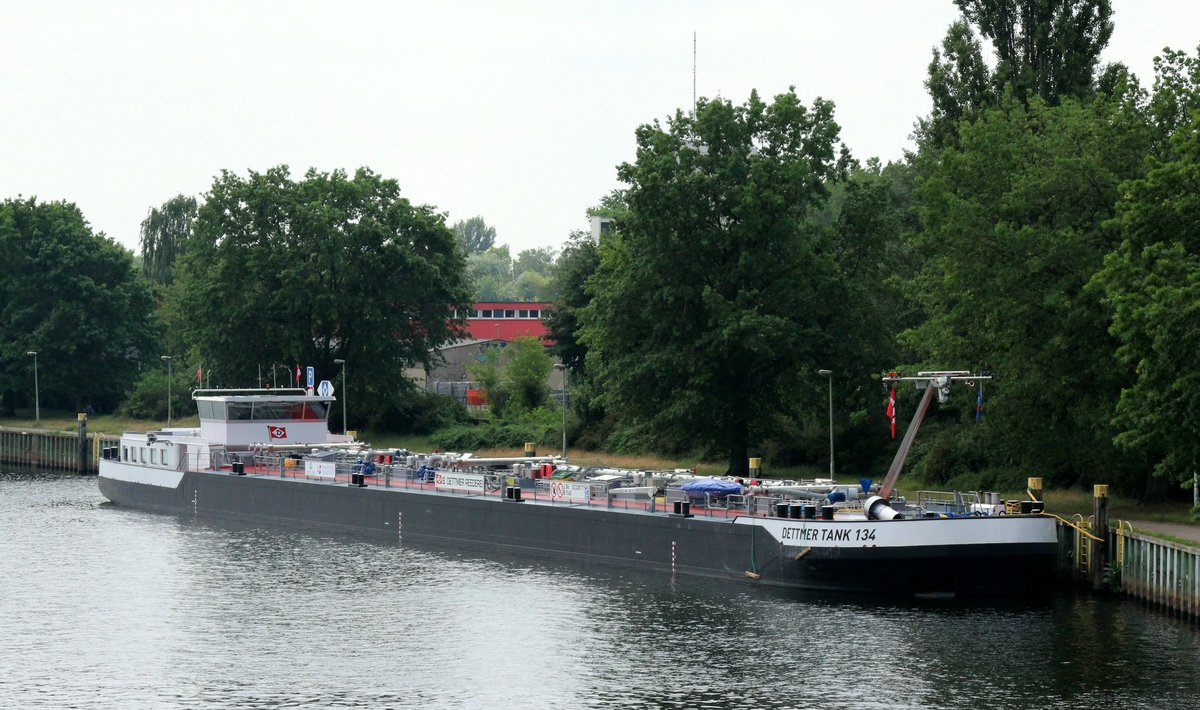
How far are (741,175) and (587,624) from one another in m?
36.7

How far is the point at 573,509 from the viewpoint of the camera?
192 feet

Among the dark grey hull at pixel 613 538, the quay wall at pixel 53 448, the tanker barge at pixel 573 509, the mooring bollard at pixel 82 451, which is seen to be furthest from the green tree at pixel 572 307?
the dark grey hull at pixel 613 538

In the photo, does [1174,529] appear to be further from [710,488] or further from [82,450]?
[82,450]

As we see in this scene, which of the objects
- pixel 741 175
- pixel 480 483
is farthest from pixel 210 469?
pixel 741 175

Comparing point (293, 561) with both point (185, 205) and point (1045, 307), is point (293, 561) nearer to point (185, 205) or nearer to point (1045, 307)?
point (1045, 307)

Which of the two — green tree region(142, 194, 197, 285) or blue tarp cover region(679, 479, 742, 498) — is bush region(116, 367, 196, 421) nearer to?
green tree region(142, 194, 197, 285)

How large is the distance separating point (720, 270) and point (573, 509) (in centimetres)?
2312

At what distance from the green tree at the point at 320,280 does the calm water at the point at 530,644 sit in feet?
182

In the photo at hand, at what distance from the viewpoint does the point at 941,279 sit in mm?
64375

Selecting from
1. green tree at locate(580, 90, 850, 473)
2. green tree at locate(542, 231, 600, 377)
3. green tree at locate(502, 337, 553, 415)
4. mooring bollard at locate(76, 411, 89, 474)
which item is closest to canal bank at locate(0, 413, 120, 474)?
mooring bollard at locate(76, 411, 89, 474)

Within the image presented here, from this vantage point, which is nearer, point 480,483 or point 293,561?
point 293,561

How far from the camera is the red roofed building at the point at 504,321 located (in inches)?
6658

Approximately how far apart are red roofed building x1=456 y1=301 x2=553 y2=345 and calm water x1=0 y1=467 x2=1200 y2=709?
106 m

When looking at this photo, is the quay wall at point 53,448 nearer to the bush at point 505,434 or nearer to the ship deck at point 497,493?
the bush at point 505,434
